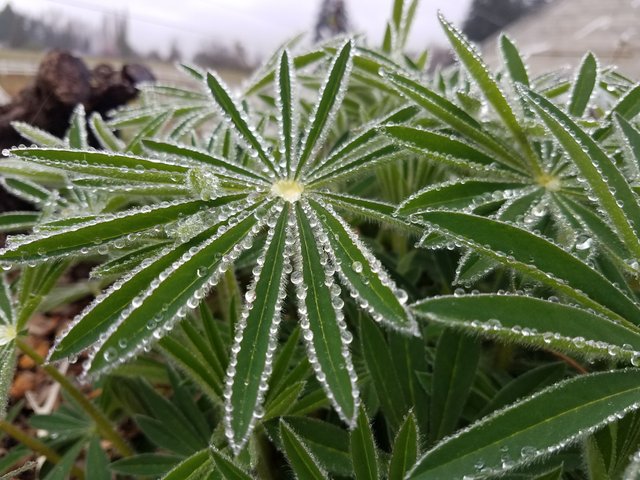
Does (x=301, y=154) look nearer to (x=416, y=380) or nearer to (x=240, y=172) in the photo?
(x=240, y=172)

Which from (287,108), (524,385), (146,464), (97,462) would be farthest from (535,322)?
(97,462)

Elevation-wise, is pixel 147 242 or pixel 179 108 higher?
pixel 179 108

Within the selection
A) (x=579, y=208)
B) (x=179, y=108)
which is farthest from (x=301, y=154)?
(x=179, y=108)

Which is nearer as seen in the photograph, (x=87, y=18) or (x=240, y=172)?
(x=240, y=172)

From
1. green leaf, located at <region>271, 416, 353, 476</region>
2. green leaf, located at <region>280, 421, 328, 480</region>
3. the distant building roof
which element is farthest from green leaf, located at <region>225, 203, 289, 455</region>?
the distant building roof

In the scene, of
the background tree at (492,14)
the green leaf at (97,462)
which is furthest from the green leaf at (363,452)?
the background tree at (492,14)

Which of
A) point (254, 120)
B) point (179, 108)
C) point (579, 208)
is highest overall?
point (179, 108)

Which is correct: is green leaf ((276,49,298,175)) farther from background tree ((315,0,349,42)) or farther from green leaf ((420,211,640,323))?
background tree ((315,0,349,42))
